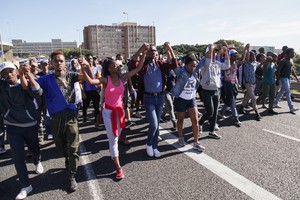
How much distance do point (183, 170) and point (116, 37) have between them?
129487 mm

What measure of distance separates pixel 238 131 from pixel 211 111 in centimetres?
124

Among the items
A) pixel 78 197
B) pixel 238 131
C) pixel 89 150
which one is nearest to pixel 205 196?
pixel 78 197

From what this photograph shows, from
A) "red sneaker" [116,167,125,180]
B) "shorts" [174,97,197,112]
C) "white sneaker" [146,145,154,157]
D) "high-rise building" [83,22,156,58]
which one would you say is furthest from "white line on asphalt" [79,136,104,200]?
"high-rise building" [83,22,156,58]

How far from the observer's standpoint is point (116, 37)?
127m

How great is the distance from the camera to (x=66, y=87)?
11.2 ft

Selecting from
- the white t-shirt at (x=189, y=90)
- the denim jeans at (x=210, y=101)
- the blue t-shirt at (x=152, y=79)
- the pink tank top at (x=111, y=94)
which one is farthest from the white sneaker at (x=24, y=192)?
the denim jeans at (x=210, y=101)

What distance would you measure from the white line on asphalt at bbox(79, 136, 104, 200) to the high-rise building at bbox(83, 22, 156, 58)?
120514 mm

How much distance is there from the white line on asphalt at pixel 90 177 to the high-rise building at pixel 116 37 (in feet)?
395

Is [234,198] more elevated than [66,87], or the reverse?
[66,87]

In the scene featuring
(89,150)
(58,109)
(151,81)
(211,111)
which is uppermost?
(151,81)

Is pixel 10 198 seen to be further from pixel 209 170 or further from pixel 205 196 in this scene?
pixel 209 170

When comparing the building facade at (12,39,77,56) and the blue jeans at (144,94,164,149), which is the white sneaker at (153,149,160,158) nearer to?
the blue jeans at (144,94,164,149)

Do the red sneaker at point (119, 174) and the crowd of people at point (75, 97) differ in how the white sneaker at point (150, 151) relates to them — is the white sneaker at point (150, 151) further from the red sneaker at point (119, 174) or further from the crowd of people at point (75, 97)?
the red sneaker at point (119, 174)

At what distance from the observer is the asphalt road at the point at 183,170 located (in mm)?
3244
